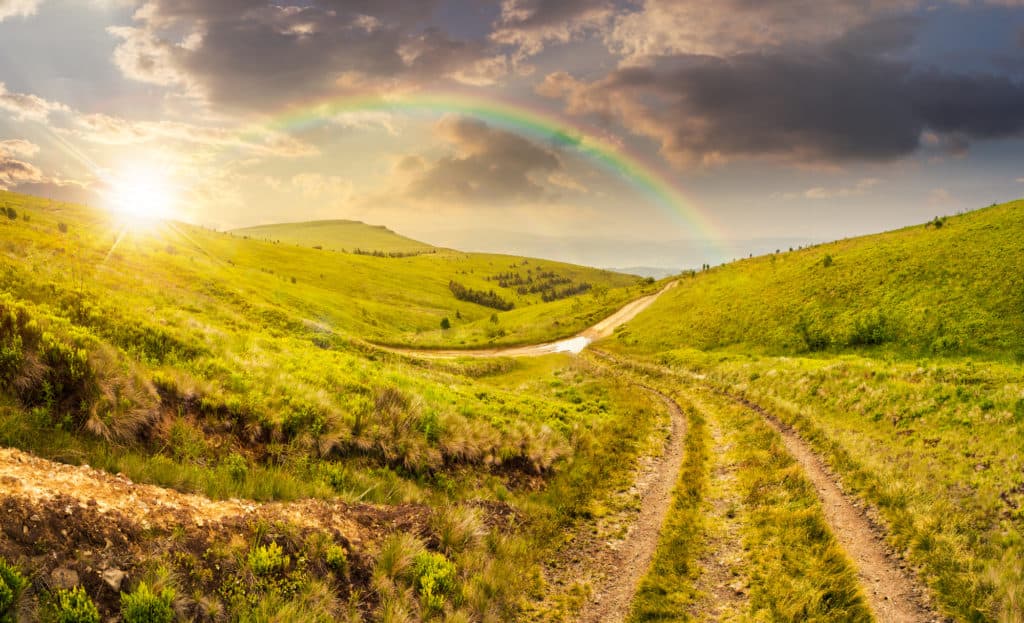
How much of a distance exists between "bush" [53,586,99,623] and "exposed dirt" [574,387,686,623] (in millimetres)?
7634

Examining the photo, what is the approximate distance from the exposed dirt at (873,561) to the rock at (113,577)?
12.7 m

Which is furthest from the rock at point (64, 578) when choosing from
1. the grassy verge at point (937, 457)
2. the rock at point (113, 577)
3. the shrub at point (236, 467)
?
the grassy verge at point (937, 457)

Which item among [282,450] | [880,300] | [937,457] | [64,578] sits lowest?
[937,457]

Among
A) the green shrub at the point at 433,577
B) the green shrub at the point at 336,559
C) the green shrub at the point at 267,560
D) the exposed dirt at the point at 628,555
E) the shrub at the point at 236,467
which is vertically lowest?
the exposed dirt at the point at 628,555

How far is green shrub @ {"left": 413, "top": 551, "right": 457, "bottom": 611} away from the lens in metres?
8.17

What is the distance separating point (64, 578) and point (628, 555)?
10.1 metres

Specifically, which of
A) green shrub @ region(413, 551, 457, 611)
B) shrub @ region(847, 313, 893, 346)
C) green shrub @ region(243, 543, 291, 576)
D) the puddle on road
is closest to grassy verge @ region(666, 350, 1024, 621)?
green shrub @ region(413, 551, 457, 611)

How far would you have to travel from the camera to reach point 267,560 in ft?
23.2

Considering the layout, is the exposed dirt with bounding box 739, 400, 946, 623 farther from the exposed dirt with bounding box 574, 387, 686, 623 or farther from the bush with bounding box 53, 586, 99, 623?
the bush with bounding box 53, 586, 99, 623

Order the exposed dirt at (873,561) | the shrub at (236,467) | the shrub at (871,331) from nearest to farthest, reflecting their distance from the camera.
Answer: the exposed dirt at (873,561)
the shrub at (236,467)
the shrub at (871,331)

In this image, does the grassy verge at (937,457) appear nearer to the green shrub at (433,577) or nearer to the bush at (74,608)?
the green shrub at (433,577)

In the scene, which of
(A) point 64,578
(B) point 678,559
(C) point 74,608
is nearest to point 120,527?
(A) point 64,578

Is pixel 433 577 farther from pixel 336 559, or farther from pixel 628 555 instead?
pixel 628 555

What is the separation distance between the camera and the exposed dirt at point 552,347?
56281mm
